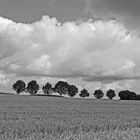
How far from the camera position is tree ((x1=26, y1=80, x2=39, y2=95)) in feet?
517

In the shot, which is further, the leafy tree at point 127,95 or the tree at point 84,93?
the tree at point 84,93

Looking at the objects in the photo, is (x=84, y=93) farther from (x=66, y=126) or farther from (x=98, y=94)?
(x=66, y=126)

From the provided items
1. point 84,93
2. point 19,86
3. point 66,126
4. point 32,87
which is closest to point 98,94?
point 84,93

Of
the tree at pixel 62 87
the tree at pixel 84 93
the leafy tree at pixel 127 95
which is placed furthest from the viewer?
the tree at pixel 84 93

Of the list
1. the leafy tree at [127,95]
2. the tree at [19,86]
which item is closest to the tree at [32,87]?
the tree at [19,86]

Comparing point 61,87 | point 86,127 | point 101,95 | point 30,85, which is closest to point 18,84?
point 30,85

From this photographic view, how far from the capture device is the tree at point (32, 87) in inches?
6206

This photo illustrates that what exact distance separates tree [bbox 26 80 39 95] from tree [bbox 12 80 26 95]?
2682 mm

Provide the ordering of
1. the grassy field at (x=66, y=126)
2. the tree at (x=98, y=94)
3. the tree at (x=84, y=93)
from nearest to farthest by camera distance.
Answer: the grassy field at (x=66, y=126)
the tree at (x=84, y=93)
the tree at (x=98, y=94)

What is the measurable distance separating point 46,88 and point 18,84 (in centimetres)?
1502

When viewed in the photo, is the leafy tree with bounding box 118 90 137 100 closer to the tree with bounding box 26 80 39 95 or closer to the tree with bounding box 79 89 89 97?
the tree with bounding box 79 89 89 97

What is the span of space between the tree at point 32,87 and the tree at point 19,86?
2682 mm

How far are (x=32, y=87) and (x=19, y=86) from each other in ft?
21.6

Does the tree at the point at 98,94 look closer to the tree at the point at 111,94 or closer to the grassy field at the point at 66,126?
the tree at the point at 111,94
